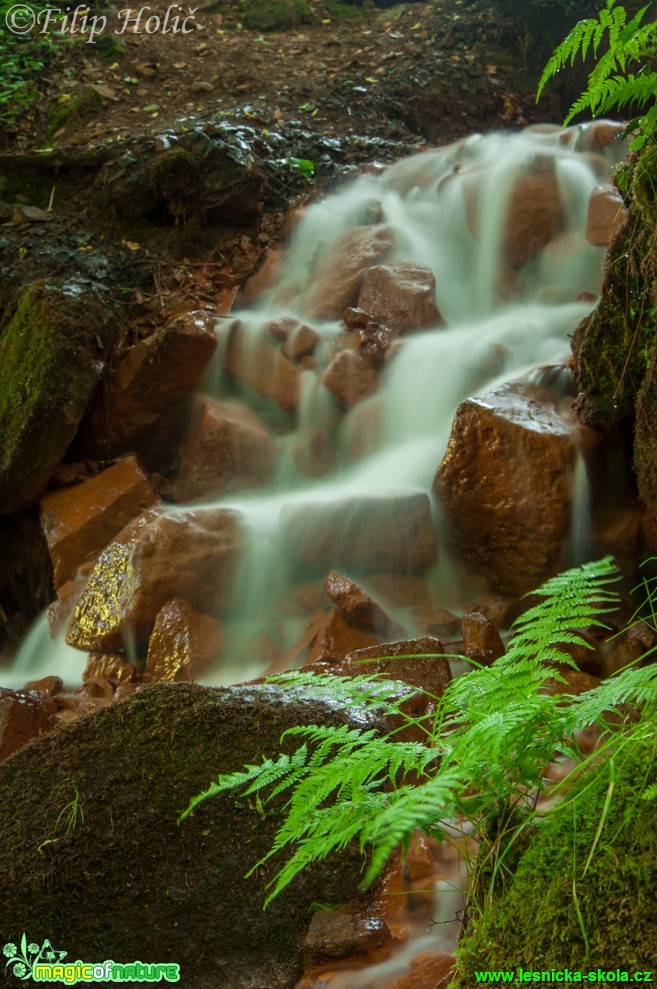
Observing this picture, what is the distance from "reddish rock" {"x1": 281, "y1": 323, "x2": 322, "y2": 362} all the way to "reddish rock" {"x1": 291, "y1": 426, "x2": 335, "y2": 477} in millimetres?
762

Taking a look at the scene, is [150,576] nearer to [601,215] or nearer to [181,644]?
[181,644]

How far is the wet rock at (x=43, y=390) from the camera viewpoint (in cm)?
586

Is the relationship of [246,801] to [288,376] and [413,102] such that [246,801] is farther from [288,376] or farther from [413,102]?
[413,102]

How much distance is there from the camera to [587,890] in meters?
1.32

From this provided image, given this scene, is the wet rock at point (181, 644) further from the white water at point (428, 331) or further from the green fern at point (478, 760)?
the green fern at point (478, 760)

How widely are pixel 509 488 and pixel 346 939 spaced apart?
2.96 metres

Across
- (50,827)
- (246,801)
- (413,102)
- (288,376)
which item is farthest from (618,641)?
(413,102)

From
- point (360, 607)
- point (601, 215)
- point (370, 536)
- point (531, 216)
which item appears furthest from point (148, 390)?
point (601, 215)

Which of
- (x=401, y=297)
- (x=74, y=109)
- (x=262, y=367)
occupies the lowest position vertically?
(x=262, y=367)

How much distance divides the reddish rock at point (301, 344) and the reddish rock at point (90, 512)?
1712 millimetres

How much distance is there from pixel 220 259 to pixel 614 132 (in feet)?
13.4

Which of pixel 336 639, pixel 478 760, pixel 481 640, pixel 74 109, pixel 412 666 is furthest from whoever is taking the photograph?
pixel 74 109

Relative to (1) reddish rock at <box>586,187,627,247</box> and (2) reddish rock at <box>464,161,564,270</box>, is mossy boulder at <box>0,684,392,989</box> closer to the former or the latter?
(1) reddish rock at <box>586,187,627,247</box>

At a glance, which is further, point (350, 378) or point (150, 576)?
point (350, 378)
